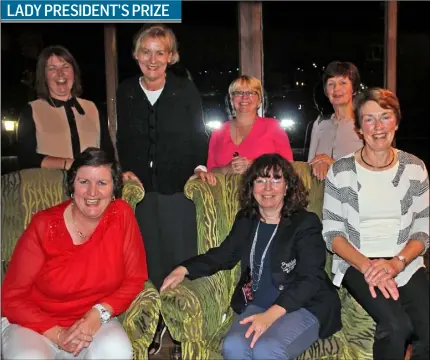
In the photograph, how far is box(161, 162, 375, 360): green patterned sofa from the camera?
2.12 m

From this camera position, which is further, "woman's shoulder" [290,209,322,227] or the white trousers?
"woman's shoulder" [290,209,322,227]

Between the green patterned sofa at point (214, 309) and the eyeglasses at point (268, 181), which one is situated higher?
the eyeglasses at point (268, 181)

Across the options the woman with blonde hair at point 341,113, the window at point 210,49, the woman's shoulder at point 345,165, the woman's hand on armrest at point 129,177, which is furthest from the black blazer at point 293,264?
the window at point 210,49

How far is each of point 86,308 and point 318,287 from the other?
2.83 feet

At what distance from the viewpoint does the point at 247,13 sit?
431cm

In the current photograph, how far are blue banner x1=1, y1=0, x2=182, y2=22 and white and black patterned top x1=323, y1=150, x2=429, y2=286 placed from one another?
1323 mm

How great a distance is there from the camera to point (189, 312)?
6.91 ft

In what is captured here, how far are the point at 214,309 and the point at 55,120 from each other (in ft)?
3.84

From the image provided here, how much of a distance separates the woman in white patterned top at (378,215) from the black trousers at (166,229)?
0.73 m

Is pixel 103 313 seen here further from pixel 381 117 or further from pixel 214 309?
pixel 381 117

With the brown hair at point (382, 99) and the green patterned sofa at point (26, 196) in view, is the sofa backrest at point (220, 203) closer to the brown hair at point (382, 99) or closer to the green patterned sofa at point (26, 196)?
the green patterned sofa at point (26, 196)

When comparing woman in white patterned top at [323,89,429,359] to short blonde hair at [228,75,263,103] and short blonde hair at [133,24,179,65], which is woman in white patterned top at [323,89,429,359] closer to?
short blonde hair at [228,75,263,103]

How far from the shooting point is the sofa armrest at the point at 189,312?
211cm

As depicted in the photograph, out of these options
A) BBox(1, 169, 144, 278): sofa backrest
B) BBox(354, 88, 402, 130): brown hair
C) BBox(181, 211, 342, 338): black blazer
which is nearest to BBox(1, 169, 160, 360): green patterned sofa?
BBox(1, 169, 144, 278): sofa backrest
